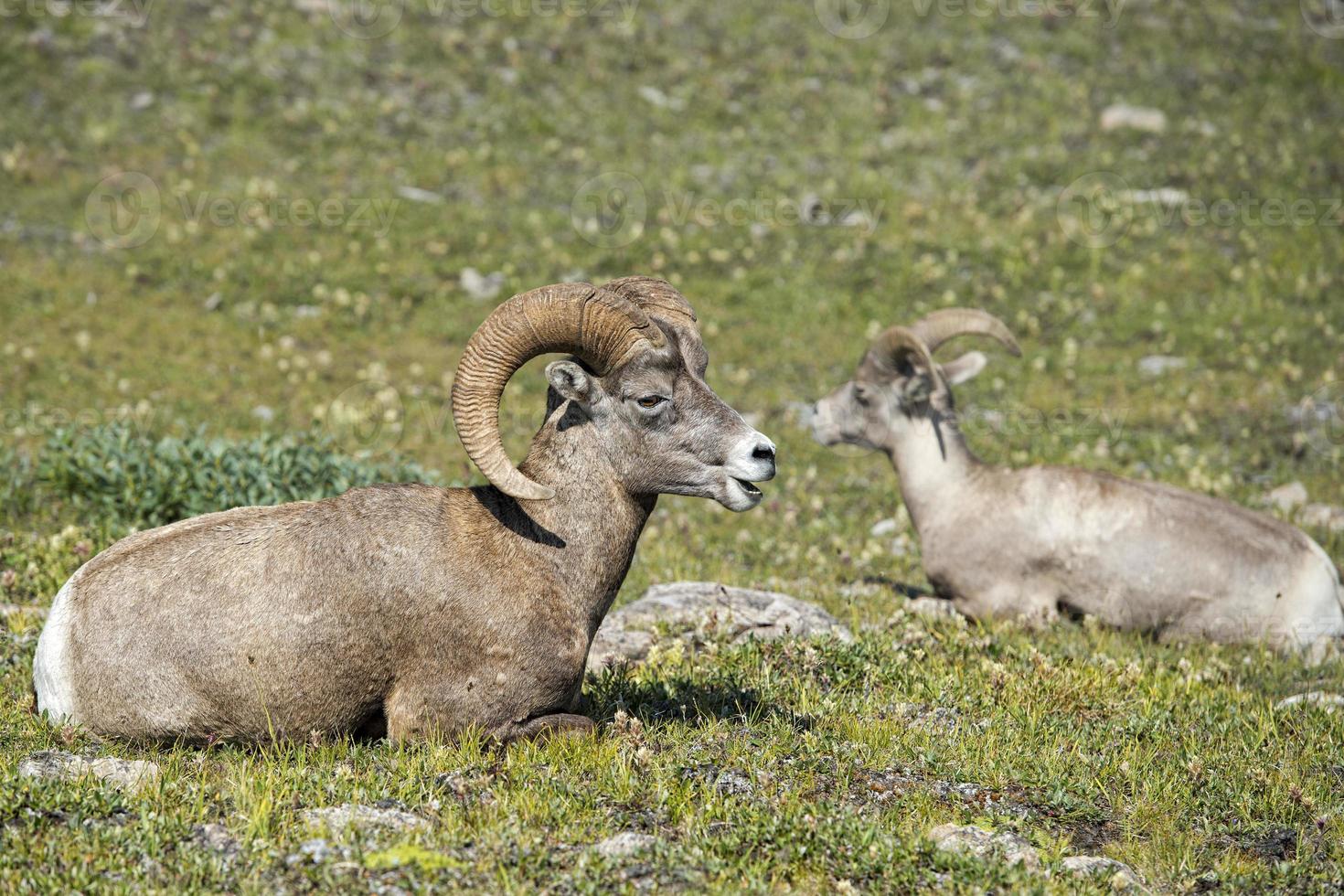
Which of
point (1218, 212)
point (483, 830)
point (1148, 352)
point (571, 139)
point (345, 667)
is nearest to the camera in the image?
point (483, 830)

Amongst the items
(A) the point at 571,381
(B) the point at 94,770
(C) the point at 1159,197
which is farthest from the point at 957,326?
(C) the point at 1159,197

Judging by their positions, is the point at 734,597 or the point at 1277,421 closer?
the point at 734,597

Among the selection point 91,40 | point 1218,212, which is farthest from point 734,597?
point 91,40

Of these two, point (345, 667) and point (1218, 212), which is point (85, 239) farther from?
point (1218, 212)

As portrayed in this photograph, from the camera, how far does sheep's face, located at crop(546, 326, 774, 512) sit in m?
7.75

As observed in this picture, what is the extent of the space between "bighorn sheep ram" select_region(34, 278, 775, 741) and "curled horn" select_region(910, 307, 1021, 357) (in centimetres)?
569

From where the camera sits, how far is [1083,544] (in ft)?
40.4

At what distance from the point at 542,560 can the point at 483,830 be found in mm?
1890

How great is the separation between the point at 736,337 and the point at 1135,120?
11336 mm

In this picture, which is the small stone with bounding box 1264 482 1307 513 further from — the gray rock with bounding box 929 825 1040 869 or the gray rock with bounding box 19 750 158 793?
the gray rock with bounding box 19 750 158 793

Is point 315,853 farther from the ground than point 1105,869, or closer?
farther from the ground

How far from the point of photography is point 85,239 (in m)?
22.3

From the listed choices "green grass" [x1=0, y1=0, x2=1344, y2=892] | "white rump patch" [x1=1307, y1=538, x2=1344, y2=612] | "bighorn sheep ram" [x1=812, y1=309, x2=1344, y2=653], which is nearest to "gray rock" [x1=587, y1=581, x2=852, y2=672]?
"green grass" [x1=0, y1=0, x2=1344, y2=892]

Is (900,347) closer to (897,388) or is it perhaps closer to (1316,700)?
(897,388)
